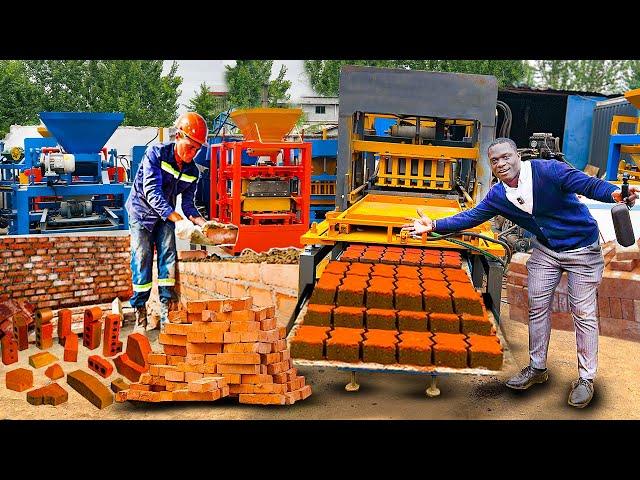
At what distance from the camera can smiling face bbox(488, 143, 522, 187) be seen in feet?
14.5

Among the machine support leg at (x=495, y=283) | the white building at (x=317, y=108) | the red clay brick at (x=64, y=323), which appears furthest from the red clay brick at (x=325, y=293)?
the white building at (x=317, y=108)

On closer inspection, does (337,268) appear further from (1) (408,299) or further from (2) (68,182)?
(2) (68,182)

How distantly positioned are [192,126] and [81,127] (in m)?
3.23

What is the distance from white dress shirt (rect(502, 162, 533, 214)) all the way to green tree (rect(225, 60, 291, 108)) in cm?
1711

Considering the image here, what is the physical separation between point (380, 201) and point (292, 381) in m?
3.15

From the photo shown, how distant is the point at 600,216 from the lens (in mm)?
7477

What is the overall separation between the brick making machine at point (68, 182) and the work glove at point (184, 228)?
3.07 metres

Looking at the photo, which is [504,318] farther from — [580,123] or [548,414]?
[580,123]

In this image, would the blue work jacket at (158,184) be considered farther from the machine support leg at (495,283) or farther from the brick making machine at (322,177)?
the brick making machine at (322,177)

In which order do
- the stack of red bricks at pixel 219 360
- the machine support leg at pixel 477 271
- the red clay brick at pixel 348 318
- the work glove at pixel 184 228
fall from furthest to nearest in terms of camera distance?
the machine support leg at pixel 477 271
the work glove at pixel 184 228
the red clay brick at pixel 348 318
the stack of red bricks at pixel 219 360

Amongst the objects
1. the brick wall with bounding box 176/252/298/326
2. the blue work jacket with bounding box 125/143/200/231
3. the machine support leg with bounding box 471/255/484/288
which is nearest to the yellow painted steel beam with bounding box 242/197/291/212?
the brick wall with bounding box 176/252/298/326

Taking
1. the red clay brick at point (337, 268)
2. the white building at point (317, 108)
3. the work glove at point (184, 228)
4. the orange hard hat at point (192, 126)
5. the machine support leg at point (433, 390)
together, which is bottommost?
the machine support leg at point (433, 390)

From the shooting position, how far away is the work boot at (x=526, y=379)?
4977 millimetres

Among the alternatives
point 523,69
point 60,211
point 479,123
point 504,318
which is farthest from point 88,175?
point 523,69
